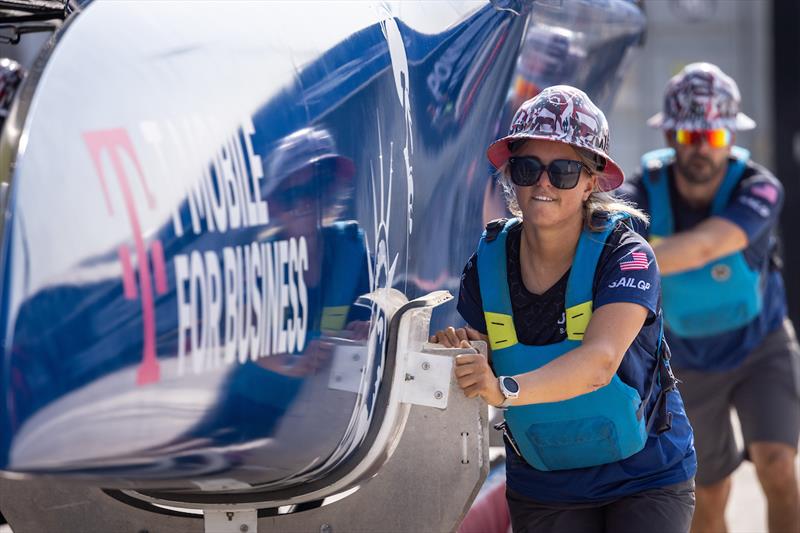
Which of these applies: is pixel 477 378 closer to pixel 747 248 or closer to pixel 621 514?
pixel 621 514

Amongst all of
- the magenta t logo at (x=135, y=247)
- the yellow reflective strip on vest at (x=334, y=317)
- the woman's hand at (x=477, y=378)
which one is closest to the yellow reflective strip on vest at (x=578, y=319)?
the woman's hand at (x=477, y=378)

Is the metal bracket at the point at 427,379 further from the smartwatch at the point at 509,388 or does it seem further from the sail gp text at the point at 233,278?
the sail gp text at the point at 233,278

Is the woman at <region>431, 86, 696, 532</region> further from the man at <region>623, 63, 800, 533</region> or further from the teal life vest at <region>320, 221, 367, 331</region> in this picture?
the man at <region>623, 63, 800, 533</region>

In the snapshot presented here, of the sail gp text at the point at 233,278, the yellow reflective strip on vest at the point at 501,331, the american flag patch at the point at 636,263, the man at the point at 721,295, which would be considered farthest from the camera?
the man at the point at 721,295

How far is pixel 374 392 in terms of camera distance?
2.80 metres

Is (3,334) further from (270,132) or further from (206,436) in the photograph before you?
(270,132)

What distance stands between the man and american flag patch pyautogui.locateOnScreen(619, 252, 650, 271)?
1.89 m

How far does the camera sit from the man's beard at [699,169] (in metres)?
4.95

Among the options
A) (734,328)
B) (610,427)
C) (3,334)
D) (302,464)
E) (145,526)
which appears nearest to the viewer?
(3,334)

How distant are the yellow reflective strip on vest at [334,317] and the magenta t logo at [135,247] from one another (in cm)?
48

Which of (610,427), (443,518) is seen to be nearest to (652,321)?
(610,427)

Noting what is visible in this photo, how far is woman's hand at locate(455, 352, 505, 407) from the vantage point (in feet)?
8.88

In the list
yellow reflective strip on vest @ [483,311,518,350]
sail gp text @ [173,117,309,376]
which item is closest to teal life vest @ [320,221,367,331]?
sail gp text @ [173,117,309,376]

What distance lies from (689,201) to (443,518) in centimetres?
249
